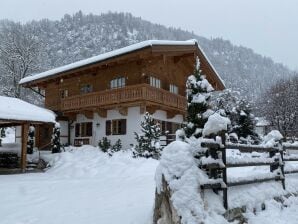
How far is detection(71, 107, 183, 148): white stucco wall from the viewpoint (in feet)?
82.5

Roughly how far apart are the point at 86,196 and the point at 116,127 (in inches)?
568

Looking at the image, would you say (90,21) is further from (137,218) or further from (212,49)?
(137,218)

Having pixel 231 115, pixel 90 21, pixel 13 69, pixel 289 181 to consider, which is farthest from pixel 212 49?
pixel 289 181

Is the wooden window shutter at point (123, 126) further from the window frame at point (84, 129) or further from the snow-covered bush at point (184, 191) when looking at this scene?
the snow-covered bush at point (184, 191)

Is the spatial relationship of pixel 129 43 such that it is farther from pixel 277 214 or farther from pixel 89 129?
pixel 277 214

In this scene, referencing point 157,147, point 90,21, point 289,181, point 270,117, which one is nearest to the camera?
point 289,181

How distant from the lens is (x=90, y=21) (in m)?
103

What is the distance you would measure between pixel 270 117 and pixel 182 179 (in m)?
31.8

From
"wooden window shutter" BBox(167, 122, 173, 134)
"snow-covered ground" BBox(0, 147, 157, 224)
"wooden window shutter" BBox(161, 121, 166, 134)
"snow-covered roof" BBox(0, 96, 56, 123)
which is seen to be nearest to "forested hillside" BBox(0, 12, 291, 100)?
"wooden window shutter" BBox(167, 122, 173, 134)

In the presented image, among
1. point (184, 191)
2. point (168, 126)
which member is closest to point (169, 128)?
point (168, 126)

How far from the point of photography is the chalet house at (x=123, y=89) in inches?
953

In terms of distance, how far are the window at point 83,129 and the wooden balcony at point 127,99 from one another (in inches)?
66.6

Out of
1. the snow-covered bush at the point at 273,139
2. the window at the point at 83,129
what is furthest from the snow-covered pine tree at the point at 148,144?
the snow-covered bush at the point at 273,139

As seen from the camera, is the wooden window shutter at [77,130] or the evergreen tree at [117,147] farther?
the wooden window shutter at [77,130]
